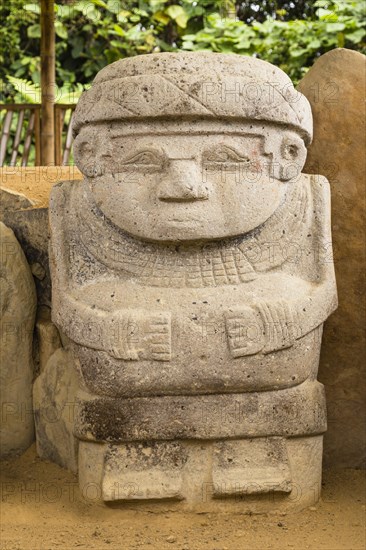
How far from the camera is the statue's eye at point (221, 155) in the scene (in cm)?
301

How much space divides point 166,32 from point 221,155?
22.9ft

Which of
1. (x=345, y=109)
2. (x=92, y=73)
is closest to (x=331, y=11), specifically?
(x=92, y=73)

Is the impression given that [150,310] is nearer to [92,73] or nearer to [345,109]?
[345,109]

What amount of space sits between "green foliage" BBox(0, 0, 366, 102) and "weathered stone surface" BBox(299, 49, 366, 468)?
4.83 meters

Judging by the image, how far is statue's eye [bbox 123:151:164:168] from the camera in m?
3.01

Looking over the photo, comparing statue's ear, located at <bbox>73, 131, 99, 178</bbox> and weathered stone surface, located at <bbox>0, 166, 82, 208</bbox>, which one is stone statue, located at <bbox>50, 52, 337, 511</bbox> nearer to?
statue's ear, located at <bbox>73, 131, 99, 178</bbox>

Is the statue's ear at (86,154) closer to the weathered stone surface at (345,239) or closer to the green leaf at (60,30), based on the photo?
the weathered stone surface at (345,239)

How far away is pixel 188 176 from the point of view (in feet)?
9.69

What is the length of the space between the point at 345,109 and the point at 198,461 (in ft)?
5.53

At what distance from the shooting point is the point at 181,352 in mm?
2990

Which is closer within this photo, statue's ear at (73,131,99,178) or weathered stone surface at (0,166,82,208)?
statue's ear at (73,131,99,178)

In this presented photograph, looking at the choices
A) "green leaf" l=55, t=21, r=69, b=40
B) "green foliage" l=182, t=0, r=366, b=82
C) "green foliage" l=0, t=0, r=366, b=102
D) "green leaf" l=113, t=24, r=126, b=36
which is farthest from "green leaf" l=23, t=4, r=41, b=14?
"green foliage" l=182, t=0, r=366, b=82

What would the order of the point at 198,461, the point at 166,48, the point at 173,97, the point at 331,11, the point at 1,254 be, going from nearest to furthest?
the point at 173,97, the point at 198,461, the point at 1,254, the point at 331,11, the point at 166,48

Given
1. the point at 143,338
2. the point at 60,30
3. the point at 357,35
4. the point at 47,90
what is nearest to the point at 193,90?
the point at 143,338
